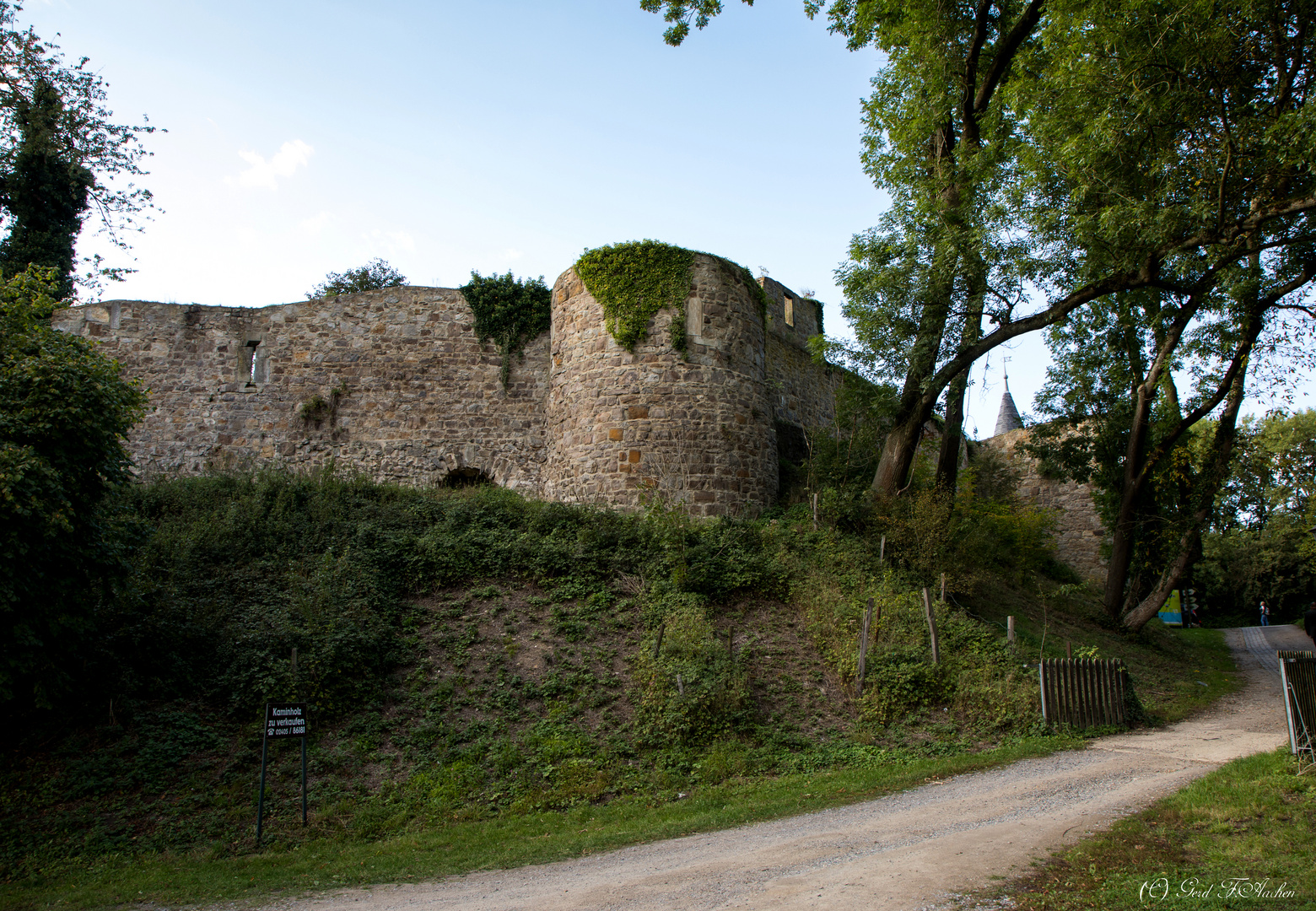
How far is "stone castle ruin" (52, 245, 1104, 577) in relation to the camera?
48.9 ft

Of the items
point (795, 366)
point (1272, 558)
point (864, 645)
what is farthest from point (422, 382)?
point (1272, 558)

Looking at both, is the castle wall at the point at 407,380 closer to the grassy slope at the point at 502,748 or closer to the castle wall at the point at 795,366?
the castle wall at the point at 795,366

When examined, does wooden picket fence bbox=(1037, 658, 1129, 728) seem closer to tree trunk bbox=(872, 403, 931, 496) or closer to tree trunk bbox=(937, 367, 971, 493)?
tree trunk bbox=(937, 367, 971, 493)

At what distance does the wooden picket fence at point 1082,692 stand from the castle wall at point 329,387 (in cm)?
982

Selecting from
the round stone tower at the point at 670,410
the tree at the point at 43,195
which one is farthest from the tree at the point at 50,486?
the tree at the point at 43,195

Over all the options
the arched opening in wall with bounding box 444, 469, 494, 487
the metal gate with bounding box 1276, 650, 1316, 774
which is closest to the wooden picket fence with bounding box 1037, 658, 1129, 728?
the metal gate with bounding box 1276, 650, 1316, 774

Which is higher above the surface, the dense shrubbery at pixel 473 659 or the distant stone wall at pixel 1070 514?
the distant stone wall at pixel 1070 514

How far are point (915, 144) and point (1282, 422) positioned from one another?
874 inches

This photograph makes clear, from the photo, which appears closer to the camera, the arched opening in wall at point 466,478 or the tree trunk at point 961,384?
the tree trunk at point 961,384

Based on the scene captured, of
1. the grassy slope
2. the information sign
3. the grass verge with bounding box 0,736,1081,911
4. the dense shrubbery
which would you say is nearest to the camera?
the grass verge with bounding box 0,736,1081,911

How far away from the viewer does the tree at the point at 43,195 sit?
1764 centimetres

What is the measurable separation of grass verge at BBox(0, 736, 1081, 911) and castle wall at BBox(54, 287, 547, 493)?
934 centimetres

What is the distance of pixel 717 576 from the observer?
12594mm

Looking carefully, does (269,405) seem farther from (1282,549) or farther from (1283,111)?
(1282,549)
